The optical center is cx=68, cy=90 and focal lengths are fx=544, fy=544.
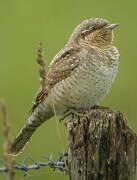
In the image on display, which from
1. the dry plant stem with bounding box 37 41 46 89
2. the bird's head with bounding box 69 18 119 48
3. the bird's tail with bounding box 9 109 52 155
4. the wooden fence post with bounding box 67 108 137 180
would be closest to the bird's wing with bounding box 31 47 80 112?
the bird's tail with bounding box 9 109 52 155

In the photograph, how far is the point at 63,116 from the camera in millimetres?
5418

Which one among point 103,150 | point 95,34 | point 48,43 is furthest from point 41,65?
point 48,43

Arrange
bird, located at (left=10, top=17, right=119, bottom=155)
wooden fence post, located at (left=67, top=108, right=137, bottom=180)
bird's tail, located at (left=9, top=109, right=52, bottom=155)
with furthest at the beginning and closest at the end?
bird's tail, located at (left=9, top=109, right=52, bottom=155) < bird, located at (left=10, top=17, right=119, bottom=155) < wooden fence post, located at (left=67, top=108, right=137, bottom=180)

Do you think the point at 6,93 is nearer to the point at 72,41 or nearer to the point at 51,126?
the point at 51,126

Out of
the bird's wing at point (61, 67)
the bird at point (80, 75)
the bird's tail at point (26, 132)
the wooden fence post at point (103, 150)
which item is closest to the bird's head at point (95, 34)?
the bird at point (80, 75)

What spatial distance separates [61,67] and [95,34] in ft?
2.01

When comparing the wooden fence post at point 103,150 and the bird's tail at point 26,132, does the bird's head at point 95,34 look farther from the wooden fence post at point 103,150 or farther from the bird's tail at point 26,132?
the wooden fence post at point 103,150

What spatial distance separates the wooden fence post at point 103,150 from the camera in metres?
3.53

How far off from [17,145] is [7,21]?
20.3 feet

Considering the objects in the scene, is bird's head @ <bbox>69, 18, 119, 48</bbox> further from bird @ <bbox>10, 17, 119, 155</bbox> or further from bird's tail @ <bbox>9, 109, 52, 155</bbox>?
bird's tail @ <bbox>9, 109, 52, 155</bbox>

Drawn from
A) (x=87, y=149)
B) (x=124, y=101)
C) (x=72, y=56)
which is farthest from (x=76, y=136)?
(x=124, y=101)

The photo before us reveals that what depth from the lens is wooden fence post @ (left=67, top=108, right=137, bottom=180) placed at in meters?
3.53

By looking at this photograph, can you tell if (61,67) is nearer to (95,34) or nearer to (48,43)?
(95,34)

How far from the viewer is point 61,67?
206 inches
